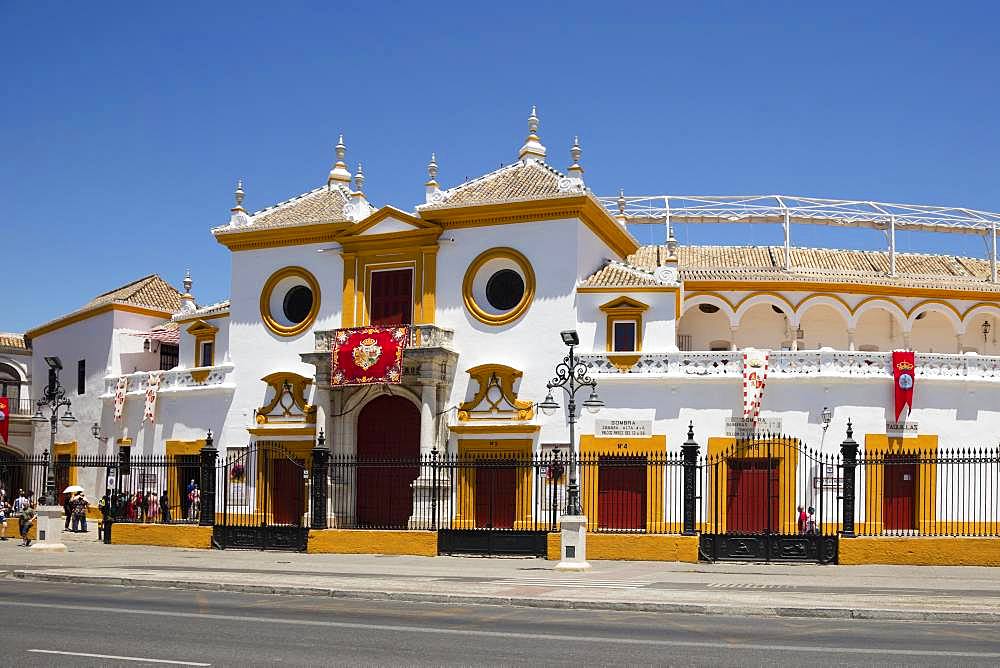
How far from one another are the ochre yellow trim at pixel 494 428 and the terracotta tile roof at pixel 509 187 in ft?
22.7

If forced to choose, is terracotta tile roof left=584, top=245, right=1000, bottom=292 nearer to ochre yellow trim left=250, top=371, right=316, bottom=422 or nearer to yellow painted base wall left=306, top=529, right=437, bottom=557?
ochre yellow trim left=250, top=371, right=316, bottom=422

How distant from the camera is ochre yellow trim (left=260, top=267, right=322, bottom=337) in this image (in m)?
39.1

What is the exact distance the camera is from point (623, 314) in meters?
35.6

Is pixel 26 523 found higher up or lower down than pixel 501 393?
lower down

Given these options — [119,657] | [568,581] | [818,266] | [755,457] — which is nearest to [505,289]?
[755,457]

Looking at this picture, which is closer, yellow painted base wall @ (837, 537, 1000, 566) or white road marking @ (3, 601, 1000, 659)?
white road marking @ (3, 601, 1000, 659)

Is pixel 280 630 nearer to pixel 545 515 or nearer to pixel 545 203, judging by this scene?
pixel 545 515

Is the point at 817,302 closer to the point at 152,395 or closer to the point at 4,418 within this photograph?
the point at 152,395

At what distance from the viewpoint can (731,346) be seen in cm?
4322

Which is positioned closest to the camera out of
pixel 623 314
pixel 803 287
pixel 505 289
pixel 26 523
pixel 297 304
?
pixel 26 523

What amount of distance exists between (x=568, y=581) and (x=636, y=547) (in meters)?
5.67

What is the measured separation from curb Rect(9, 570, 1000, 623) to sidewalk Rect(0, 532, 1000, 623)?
15mm

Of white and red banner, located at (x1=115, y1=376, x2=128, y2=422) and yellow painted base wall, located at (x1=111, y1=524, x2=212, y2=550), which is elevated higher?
white and red banner, located at (x1=115, y1=376, x2=128, y2=422)

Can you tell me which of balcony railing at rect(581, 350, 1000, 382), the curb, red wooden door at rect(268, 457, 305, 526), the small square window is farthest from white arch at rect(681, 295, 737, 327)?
the curb
